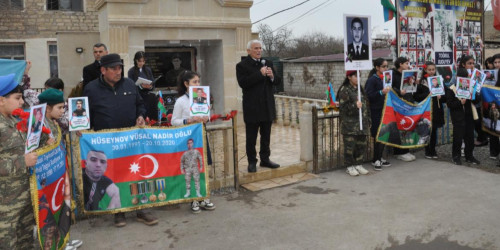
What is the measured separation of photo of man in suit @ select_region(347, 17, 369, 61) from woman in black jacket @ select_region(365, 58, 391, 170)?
399mm

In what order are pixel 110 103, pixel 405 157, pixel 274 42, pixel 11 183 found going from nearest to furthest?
pixel 11 183 → pixel 110 103 → pixel 405 157 → pixel 274 42

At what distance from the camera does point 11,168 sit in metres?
3.29

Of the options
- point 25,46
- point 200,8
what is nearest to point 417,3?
point 200,8

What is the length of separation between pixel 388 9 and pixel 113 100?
20.2ft

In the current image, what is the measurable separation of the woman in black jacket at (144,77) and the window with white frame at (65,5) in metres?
17.0

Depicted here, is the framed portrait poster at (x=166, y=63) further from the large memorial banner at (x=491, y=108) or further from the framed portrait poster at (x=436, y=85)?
the large memorial banner at (x=491, y=108)

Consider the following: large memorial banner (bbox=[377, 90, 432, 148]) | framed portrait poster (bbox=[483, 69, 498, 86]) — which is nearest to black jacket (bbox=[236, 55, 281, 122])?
large memorial banner (bbox=[377, 90, 432, 148])

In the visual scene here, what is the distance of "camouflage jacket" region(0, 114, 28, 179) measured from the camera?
3.29 m

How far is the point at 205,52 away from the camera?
1096 cm

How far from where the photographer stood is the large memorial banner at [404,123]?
7531mm

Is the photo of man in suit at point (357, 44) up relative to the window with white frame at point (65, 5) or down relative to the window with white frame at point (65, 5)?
down

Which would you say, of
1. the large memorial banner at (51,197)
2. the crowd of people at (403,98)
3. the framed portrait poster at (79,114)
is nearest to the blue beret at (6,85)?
the large memorial banner at (51,197)

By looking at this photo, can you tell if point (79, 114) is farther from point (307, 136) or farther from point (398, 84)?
point (398, 84)

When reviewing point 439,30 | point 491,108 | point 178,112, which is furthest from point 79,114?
point 439,30
